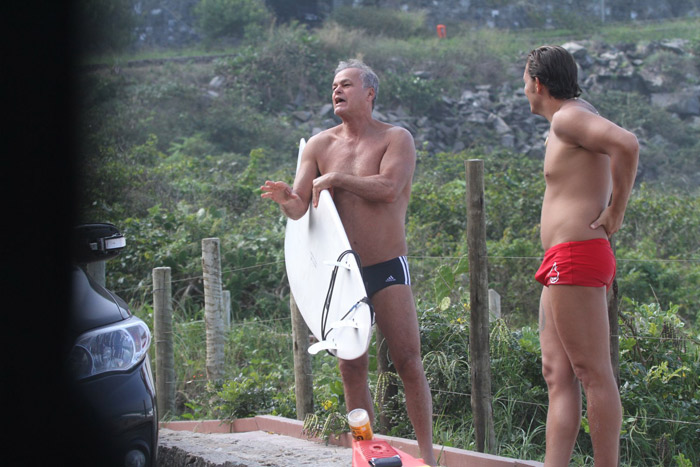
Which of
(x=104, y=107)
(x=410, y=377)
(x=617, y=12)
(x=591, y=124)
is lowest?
(x=410, y=377)

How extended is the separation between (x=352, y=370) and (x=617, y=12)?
1200 inches

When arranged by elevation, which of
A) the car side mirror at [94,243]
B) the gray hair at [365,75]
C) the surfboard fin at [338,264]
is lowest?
the surfboard fin at [338,264]

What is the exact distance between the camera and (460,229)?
10219 millimetres

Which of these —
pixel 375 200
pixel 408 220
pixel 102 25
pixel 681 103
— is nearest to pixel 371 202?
pixel 375 200

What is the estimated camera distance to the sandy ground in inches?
151

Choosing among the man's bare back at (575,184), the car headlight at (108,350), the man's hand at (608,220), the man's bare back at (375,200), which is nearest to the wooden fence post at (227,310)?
the man's bare back at (375,200)

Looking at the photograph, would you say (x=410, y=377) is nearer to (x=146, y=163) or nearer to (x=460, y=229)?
(x=460, y=229)

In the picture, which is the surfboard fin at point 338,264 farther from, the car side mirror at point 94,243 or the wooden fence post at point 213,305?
the wooden fence post at point 213,305

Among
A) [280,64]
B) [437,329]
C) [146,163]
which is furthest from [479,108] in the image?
[437,329]

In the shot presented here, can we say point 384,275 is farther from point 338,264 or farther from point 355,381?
point 355,381

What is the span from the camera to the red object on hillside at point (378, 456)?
297 cm

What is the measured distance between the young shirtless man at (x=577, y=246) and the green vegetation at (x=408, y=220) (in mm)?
785

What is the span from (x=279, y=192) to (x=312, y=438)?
1.55 meters

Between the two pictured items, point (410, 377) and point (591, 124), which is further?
point (410, 377)
